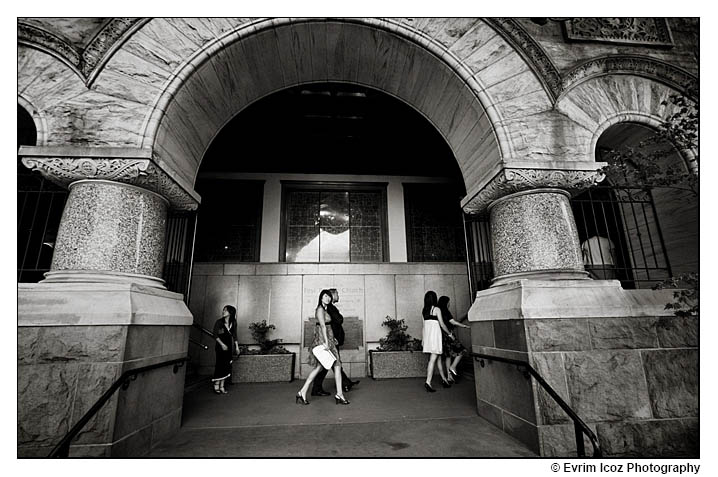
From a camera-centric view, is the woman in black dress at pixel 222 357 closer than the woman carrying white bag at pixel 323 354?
No

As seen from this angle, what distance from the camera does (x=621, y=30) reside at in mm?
4227

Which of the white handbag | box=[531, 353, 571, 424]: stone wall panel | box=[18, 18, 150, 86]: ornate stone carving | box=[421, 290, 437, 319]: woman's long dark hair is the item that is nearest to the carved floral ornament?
box=[18, 18, 150, 86]: ornate stone carving

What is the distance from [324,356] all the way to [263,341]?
10.0 ft

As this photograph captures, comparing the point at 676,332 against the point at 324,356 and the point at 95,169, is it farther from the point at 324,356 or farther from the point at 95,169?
the point at 95,169

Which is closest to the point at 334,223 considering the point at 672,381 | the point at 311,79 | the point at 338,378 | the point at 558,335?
the point at 311,79

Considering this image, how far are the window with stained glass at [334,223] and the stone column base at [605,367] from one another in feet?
17.5

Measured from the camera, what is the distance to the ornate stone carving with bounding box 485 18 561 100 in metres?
3.89

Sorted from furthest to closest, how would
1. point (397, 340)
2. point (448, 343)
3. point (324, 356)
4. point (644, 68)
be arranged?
1. point (397, 340)
2. point (448, 343)
3. point (324, 356)
4. point (644, 68)

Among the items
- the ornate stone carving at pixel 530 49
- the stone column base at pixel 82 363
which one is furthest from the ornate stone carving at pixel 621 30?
the stone column base at pixel 82 363

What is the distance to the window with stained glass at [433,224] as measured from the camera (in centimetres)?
853

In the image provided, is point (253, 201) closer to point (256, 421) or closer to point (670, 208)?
point (256, 421)

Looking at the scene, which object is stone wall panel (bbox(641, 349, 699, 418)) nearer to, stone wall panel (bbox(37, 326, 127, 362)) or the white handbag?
the white handbag

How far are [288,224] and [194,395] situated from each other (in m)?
4.35

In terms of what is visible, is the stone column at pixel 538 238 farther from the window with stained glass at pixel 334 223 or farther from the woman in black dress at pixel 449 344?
the window with stained glass at pixel 334 223
